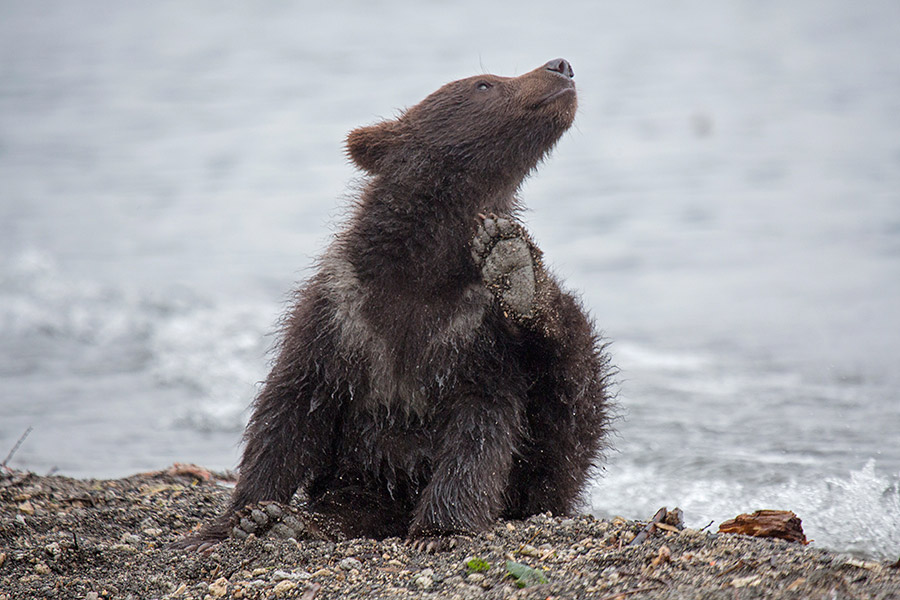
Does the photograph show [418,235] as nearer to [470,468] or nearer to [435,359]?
[435,359]

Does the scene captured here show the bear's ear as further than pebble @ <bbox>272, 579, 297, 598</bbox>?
Yes

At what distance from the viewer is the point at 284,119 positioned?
2323 cm

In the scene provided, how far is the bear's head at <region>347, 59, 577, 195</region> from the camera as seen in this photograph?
5508 mm

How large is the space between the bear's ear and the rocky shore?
185cm

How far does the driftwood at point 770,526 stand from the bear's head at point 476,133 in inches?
77.7

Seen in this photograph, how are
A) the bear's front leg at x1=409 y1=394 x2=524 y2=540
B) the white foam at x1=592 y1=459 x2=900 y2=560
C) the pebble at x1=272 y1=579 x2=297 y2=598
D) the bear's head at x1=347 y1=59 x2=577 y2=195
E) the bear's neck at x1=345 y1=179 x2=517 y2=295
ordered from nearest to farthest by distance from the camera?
1. the pebble at x1=272 y1=579 x2=297 y2=598
2. the bear's front leg at x1=409 y1=394 x2=524 y2=540
3. the bear's neck at x1=345 y1=179 x2=517 y2=295
4. the bear's head at x1=347 y1=59 x2=577 y2=195
5. the white foam at x1=592 y1=459 x2=900 y2=560

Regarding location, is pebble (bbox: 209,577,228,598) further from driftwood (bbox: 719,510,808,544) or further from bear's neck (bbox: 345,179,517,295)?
driftwood (bbox: 719,510,808,544)

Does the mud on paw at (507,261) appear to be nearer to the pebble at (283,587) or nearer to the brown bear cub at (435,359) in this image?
the brown bear cub at (435,359)

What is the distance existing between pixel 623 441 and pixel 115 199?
1202 cm

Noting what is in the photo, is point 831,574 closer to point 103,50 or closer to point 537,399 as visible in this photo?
point 537,399

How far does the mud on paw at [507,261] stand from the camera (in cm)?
495

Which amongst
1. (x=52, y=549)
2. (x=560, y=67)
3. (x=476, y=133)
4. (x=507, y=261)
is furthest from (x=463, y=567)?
(x=560, y=67)

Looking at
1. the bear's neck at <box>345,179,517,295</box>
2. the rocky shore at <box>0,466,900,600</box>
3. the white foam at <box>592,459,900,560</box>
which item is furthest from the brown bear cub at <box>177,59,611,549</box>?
the white foam at <box>592,459,900,560</box>

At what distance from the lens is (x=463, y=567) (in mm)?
4676
